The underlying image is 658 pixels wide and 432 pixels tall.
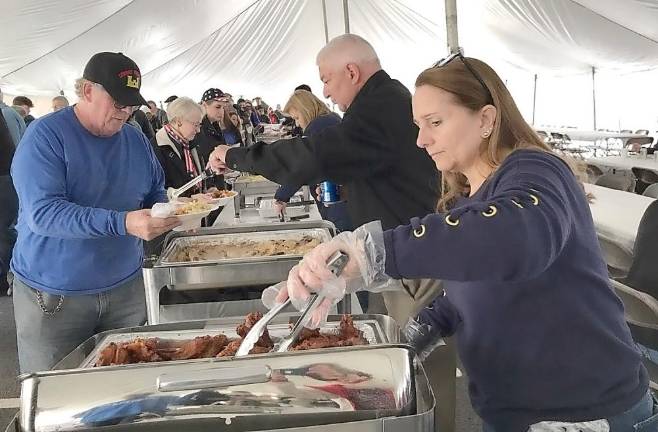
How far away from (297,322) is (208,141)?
10.5ft

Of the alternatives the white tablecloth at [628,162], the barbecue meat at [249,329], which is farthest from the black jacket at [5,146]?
the white tablecloth at [628,162]

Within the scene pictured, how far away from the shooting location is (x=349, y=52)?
1.84 metres

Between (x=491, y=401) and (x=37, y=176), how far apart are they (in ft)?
3.33

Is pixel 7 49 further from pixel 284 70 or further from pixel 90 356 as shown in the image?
pixel 284 70

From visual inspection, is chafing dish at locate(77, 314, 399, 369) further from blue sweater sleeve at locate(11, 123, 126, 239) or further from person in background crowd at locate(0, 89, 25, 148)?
person in background crowd at locate(0, 89, 25, 148)

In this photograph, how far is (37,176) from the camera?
52.1 inches

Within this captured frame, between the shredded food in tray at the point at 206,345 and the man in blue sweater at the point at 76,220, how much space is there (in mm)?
444

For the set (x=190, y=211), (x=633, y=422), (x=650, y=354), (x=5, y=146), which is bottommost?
(x=650, y=354)

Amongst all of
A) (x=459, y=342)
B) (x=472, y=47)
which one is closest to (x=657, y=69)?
(x=472, y=47)

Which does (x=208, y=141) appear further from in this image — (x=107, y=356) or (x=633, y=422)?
(x=633, y=422)

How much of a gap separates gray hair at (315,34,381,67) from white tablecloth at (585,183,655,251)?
779 mm

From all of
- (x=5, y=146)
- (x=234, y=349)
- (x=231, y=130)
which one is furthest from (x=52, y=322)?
(x=231, y=130)

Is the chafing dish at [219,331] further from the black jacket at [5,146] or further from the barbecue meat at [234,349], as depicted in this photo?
the black jacket at [5,146]

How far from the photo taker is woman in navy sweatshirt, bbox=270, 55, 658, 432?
26.7 inches
